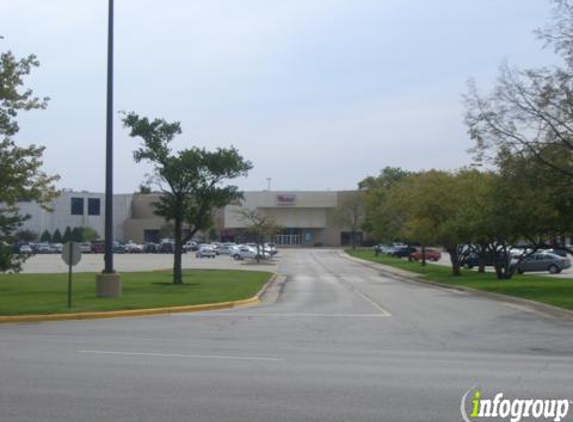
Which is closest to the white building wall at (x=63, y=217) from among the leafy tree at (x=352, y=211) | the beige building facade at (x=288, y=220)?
the beige building facade at (x=288, y=220)

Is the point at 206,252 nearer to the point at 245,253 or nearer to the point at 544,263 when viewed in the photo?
the point at 245,253

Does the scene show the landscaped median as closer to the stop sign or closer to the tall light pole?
the tall light pole

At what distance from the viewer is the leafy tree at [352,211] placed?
408 ft

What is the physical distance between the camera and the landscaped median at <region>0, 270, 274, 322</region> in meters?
20.5

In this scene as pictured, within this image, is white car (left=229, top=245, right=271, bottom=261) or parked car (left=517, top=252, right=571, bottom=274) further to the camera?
white car (left=229, top=245, right=271, bottom=261)

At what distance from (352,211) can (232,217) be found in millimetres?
22617

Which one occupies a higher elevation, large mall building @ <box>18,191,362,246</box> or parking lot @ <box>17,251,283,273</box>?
large mall building @ <box>18,191,362,246</box>

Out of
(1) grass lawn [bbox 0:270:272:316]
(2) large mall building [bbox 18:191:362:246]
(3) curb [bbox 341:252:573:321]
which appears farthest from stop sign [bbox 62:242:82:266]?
(2) large mall building [bbox 18:191:362:246]

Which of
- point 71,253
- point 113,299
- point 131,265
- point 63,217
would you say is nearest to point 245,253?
point 131,265

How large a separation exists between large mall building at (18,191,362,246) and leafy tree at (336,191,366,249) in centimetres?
110

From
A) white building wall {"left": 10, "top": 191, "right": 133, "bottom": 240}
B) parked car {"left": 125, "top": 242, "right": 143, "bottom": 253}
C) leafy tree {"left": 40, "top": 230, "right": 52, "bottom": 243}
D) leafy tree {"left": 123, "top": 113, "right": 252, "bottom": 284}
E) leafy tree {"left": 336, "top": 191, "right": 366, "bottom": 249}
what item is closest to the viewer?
leafy tree {"left": 123, "top": 113, "right": 252, "bottom": 284}

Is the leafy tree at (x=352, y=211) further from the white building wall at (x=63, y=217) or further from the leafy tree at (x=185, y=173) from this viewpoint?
the leafy tree at (x=185, y=173)

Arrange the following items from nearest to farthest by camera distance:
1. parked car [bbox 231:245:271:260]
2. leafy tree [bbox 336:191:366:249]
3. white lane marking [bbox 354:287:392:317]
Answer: white lane marking [bbox 354:287:392:317] → parked car [bbox 231:245:271:260] → leafy tree [bbox 336:191:366:249]

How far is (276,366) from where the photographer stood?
37.4 ft
